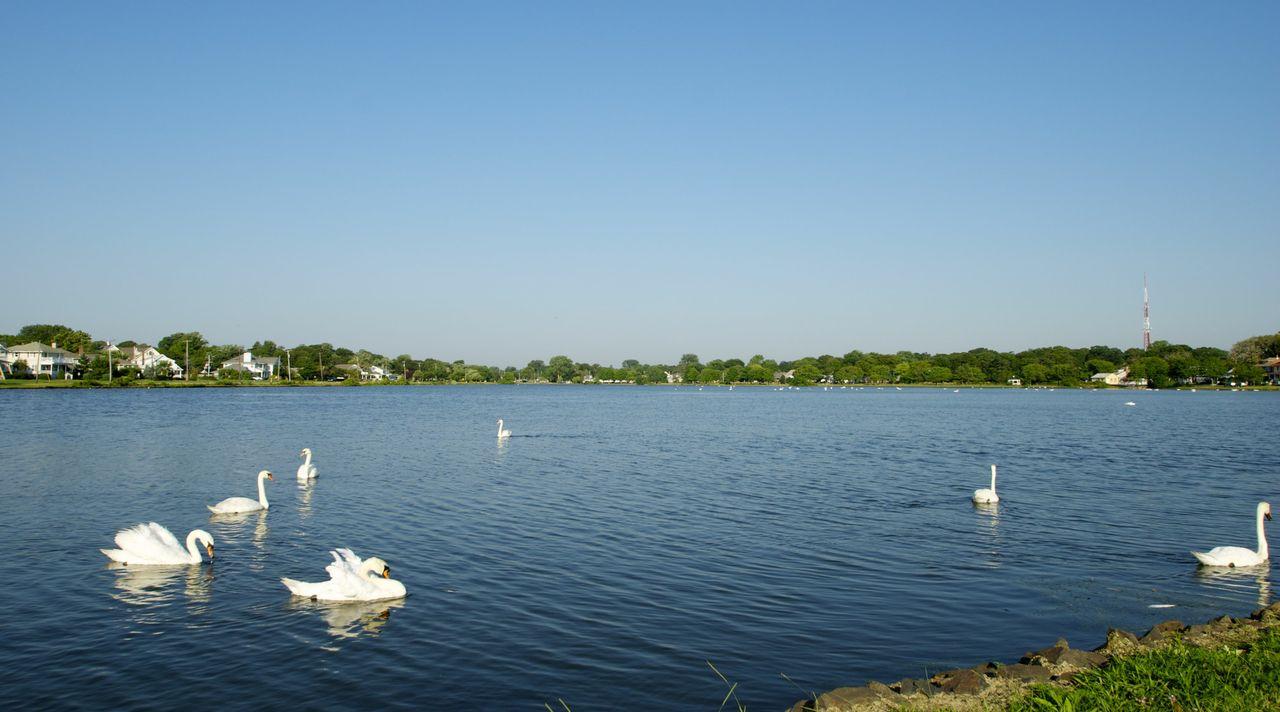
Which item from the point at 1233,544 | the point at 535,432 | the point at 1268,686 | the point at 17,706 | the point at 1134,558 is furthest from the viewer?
the point at 535,432

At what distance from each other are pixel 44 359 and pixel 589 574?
144313 mm

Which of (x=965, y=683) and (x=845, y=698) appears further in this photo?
(x=965, y=683)

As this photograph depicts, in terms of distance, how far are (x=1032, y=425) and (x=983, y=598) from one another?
166ft

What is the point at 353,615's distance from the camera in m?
11.8

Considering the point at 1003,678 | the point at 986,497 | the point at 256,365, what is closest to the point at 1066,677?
the point at 1003,678

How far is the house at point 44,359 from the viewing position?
4899 inches

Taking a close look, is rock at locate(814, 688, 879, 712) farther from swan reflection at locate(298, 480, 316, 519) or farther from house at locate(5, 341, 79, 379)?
house at locate(5, 341, 79, 379)

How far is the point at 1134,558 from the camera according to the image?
15.8 m

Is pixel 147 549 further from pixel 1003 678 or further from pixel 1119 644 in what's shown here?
pixel 1119 644

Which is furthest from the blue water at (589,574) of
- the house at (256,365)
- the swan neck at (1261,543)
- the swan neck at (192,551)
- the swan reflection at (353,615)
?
the house at (256,365)

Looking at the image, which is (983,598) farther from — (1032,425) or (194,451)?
(1032,425)

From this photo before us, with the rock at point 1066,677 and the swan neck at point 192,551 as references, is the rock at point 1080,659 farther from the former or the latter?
the swan neck at point 192,551

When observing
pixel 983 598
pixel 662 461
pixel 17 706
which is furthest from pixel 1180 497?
pixel 17 706

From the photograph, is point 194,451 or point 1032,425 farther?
point 1032,425
